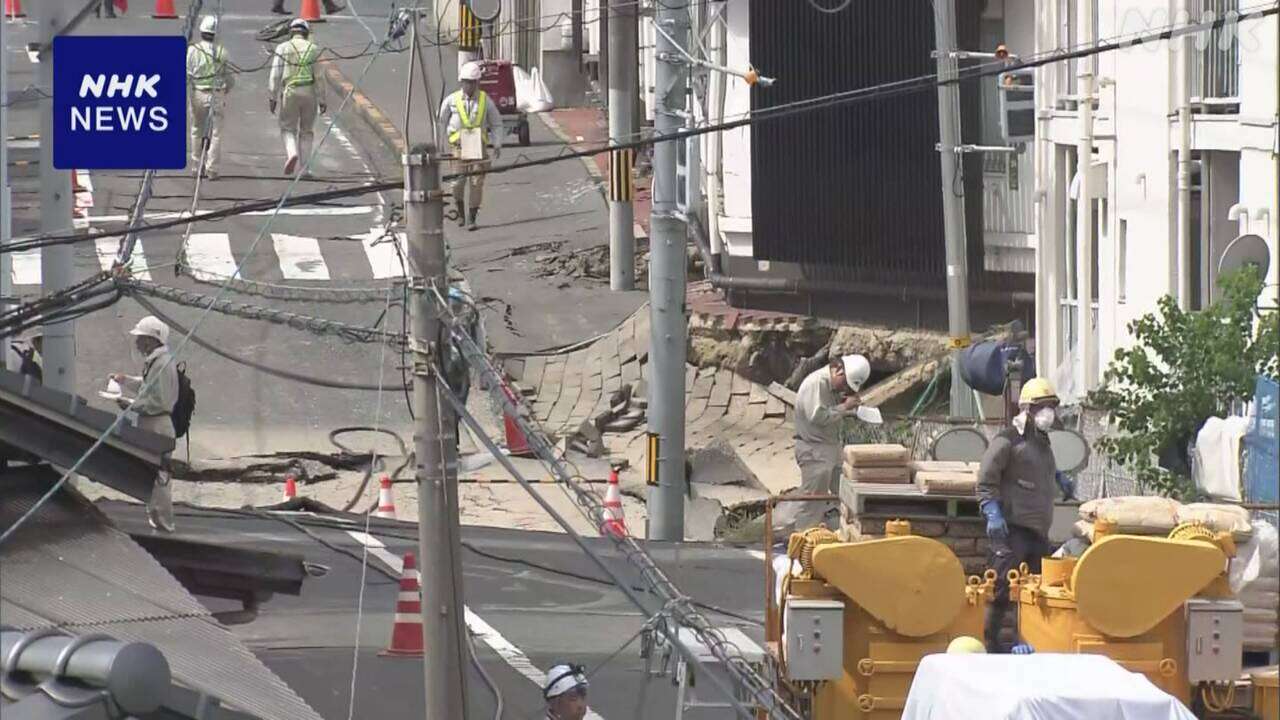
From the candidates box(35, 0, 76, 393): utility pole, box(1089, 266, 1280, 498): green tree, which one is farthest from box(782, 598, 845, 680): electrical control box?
box(35, 0, 76, 393): utility pole

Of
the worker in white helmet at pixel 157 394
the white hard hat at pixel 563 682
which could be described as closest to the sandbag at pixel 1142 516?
the white hard hat at pixel 563 682

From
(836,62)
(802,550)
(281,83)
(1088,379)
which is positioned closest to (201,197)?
(281,83)

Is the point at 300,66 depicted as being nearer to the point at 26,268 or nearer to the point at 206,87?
the point at 206,87

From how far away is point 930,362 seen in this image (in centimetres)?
2378

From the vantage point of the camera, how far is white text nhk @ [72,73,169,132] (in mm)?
16672

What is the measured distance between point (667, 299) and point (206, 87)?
978 cm

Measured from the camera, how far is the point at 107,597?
10.1 m

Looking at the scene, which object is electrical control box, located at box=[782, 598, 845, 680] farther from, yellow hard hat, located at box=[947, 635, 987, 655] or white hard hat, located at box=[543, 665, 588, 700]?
white hard hat, located at box=[543, 665, 588, 700]

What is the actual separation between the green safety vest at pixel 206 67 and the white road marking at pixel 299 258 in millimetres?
1954

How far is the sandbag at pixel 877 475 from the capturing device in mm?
12664

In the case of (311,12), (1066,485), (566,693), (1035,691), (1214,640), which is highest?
(311,12)

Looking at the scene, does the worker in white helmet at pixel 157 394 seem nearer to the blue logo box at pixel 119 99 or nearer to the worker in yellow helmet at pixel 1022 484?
Result: the blue logo box at pixel 119 99

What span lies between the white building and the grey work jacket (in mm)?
3792

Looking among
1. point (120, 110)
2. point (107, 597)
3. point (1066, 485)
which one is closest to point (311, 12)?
point (120, 110)
